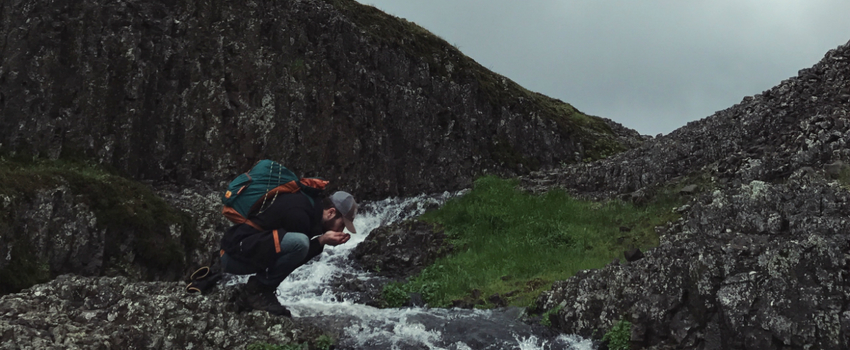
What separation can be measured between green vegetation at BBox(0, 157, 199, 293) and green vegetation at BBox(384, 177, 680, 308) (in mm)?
8166

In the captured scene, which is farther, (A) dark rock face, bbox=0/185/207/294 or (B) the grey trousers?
(A) dark rock face, bbox=0/185/207/294

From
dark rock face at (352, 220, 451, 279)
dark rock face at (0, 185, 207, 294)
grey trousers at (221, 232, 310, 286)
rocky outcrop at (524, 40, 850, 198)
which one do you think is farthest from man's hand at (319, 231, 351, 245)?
rocky outcrop at (524, 40, 850, 198)

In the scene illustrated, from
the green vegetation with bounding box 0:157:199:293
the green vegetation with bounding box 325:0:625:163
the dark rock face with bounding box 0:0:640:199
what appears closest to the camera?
the green vegetation with bounding box 0:157:199:293

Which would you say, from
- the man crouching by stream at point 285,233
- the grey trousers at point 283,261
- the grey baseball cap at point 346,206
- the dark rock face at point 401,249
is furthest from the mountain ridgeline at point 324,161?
the grey baseball cap at point 346,206

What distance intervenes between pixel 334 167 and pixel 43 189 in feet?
40.6

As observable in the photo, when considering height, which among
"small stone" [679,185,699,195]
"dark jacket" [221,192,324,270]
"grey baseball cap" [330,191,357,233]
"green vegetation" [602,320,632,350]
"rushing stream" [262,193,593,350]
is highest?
"small stone" [679,185,699,195]

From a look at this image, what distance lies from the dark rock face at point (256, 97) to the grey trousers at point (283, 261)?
17010 millimetres

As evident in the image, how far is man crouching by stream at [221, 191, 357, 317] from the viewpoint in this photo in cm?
880

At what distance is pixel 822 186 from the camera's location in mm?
12531

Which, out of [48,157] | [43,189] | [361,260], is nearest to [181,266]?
[43,189]

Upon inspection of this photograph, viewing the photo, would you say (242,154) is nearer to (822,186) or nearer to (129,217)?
(129,217)

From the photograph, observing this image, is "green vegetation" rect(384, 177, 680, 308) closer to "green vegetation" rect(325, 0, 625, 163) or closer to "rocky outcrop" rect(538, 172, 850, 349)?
"rocky outcrop" rect(538, 172, 850, 349)

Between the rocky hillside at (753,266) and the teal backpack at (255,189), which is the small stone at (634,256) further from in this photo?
the teal backpack at (255,189)

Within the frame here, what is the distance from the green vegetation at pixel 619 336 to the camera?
1005cm
